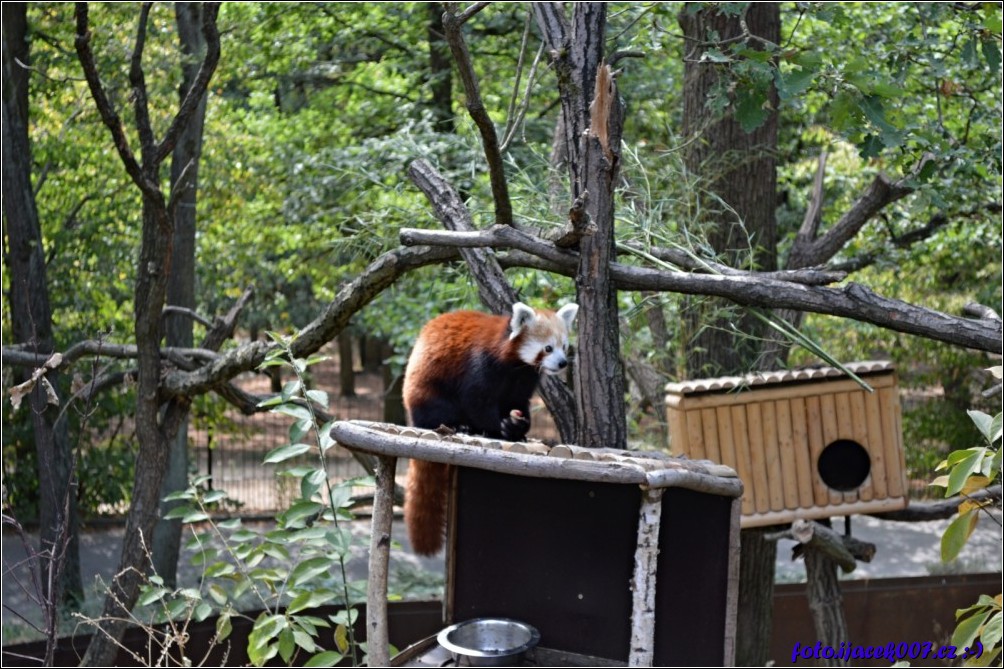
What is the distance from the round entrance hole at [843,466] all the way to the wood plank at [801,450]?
16cm

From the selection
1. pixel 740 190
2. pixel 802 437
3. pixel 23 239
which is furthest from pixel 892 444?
pixel 23 239

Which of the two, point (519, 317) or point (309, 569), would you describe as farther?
point (519, 317)

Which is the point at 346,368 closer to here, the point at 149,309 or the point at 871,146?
the point at 149,309

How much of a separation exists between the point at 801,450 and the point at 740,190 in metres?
1.51

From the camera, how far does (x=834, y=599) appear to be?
206 inches

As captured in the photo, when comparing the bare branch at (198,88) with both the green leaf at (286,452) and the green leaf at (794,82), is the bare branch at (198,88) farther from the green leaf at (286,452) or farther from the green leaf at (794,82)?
the green leaf at (794,82)

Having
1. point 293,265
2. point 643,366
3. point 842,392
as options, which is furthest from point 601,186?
point 293,265

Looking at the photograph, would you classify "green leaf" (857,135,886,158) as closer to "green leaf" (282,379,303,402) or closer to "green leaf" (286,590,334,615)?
"green leaf" (282,379,303,402)

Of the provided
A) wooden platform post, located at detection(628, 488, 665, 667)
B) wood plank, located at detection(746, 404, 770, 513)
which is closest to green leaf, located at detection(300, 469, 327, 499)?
wooden platform post, located at detection(628, 488, 665, 667)

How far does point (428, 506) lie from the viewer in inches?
119

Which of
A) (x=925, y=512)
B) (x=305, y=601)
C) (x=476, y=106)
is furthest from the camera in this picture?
(x=925, y=512)

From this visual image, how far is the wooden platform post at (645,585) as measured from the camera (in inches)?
99.7

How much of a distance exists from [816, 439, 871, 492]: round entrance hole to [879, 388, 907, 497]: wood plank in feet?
0.40

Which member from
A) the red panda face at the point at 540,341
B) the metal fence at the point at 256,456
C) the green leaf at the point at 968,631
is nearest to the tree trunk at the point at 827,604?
the red panda face at the point at 540,341
